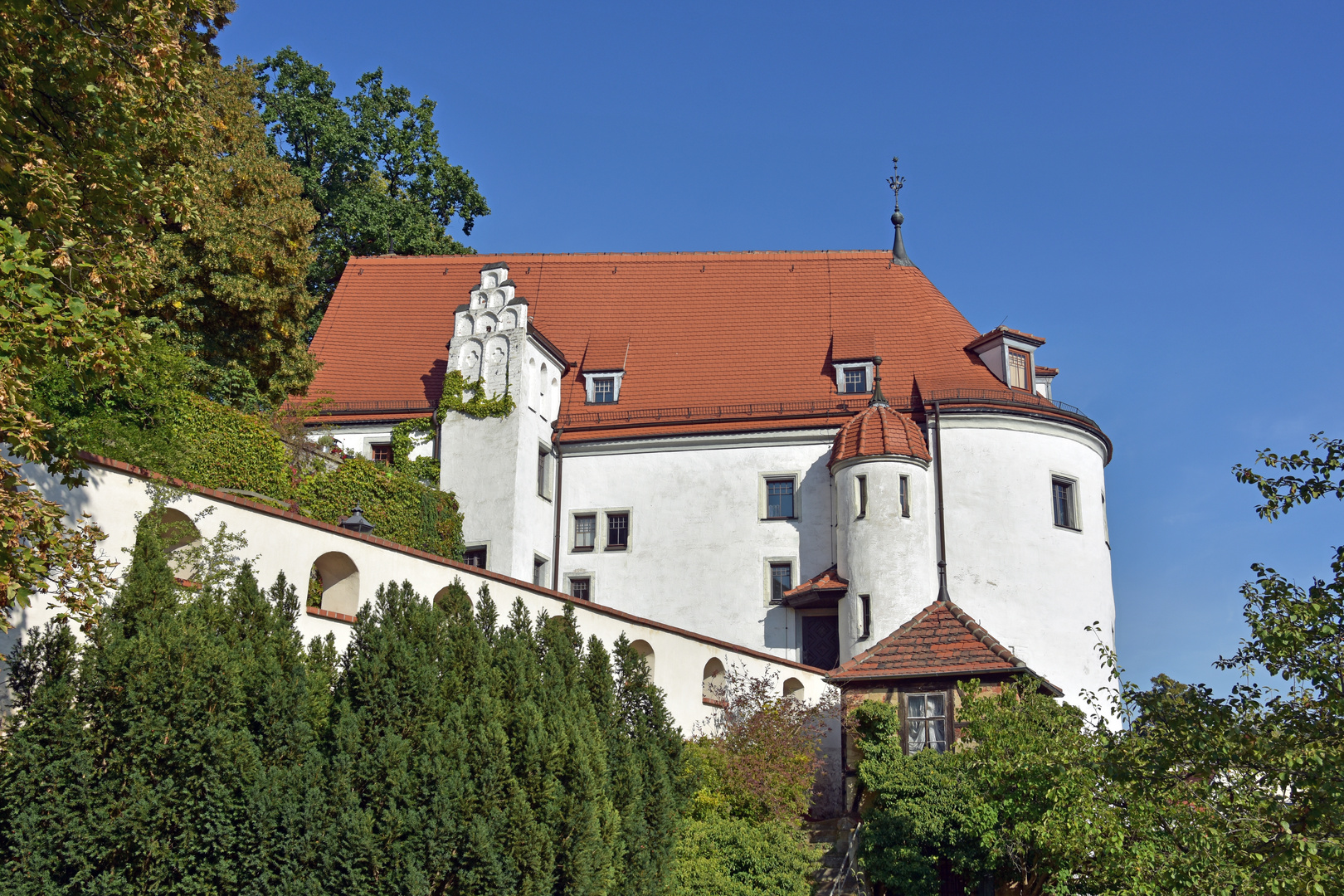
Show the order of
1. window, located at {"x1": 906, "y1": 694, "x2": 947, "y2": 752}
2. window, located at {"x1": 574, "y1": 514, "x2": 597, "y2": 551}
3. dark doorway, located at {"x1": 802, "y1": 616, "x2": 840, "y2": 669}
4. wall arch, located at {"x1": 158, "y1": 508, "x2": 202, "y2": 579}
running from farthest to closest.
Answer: window, located at {"x1": 574, "y1": 514, "x2": 597, "y2": 551} → dark doorway, located at {"x1": 802, "y1": 616, "x2": 840, "y2": 669} → window, located at {"x1": 906, "y1": 694, "x2": 947, "y2": 752} → wall arch, located at {"x1": 158, "y1": 508, "x2": 202, "y2": 579}

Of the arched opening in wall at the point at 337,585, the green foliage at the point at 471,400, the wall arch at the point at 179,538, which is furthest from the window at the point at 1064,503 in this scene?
the wall arch at the point at 179,538

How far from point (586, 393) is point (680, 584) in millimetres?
5287

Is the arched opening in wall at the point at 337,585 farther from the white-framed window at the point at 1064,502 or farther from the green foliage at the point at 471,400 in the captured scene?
the white-framed window at the point at 1064,502

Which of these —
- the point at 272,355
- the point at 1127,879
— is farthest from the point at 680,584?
the point at 1127,879

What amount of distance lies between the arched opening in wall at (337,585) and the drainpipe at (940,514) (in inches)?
507

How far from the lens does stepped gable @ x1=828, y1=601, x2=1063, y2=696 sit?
19797mm

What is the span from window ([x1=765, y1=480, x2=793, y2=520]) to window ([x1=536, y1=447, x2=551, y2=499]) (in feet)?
16.0

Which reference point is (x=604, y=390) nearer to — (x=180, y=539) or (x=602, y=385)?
(x=602, y=385)

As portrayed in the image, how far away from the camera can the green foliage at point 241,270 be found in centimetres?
2109

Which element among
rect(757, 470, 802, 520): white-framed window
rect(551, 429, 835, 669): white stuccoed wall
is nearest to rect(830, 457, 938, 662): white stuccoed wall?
rect(551, 429, 835, 669): white stuccoed wall

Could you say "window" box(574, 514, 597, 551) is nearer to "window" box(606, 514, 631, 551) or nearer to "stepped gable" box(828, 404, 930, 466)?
"window" box(606, 514, 631, 551)

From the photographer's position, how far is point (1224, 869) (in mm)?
10609

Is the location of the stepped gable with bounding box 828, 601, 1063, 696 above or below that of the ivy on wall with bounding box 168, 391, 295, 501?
below

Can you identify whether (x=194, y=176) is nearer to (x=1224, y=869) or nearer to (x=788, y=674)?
(x=1224, y=869)
